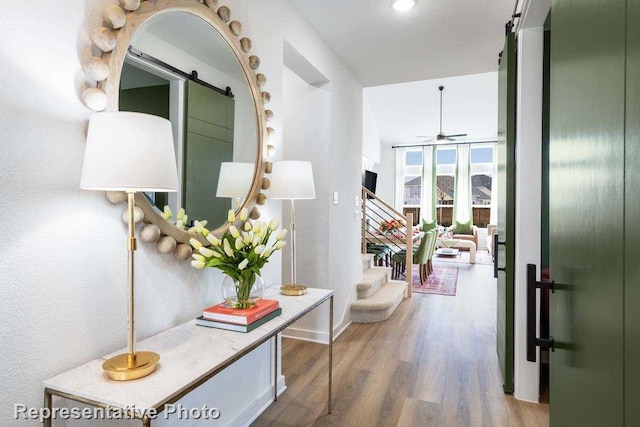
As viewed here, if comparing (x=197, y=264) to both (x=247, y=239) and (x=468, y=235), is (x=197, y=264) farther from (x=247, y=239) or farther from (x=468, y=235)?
(x=468, y=235)

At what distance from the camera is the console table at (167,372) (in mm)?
942

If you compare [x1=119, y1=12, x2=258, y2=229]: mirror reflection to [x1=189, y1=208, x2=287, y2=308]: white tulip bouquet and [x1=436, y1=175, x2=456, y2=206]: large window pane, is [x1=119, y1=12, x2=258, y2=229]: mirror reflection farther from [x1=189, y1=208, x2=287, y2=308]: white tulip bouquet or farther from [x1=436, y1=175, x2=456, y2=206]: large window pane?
[x1=436, y1=175, x2=456, y2=206]: large window pane

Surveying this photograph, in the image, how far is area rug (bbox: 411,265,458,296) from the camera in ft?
17.4

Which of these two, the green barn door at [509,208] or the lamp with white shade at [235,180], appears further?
the green barn door at [509,208]

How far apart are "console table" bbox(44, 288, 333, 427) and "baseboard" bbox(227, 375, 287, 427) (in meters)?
0.78

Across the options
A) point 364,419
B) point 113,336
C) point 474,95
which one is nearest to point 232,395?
point 364,419

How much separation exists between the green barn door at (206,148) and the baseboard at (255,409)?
1.09 m

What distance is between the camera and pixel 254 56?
205cm

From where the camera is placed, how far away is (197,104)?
1652 mm

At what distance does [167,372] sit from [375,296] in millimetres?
3385

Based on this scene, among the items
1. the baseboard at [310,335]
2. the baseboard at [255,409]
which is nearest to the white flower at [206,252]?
the baseboard at [255,409]

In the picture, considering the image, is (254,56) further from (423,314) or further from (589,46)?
(423,314)

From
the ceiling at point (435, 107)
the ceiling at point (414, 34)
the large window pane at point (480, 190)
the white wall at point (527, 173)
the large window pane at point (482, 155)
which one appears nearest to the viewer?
the white wall at point (527, 173)

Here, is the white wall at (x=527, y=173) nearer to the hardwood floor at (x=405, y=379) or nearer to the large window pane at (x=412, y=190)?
the hardwood floor at (x=405, y=379)
